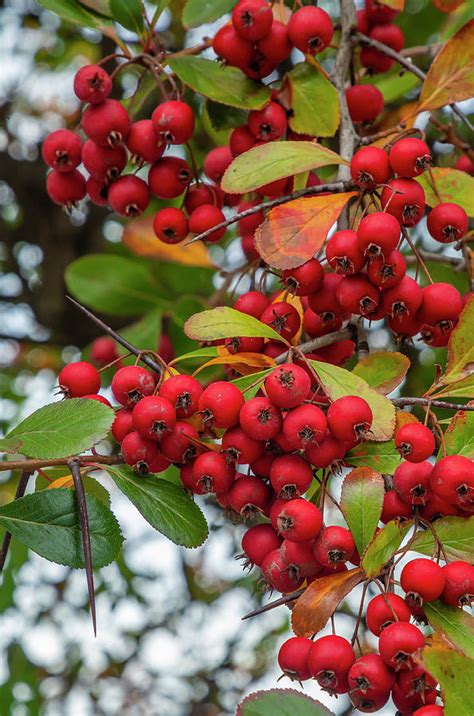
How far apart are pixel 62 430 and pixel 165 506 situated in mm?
162

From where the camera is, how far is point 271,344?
116 cm

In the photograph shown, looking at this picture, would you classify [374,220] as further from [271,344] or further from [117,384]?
[117,384]

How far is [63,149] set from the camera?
1387 mm

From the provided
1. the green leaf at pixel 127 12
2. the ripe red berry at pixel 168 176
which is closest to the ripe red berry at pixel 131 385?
the ripe red berry at pixel 168 176

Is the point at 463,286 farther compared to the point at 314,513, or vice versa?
the point at 463,286

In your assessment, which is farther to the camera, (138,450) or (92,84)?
(92,84)

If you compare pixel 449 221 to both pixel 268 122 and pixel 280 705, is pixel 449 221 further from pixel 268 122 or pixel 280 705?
pixel 280 705

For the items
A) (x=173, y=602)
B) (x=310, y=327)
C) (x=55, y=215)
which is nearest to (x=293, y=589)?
(x=310, y=327)

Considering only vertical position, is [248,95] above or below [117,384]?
above

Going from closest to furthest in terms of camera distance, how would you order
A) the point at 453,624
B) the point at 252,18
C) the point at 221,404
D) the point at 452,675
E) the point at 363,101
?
the point at 452,675, the point at 453,624, the point at 221,404, the point at 252,18, the point at 363,101

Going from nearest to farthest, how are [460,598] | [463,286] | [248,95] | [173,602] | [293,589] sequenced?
[460,598]
[293,589]
[248,95]
[463,286]
[173,602]

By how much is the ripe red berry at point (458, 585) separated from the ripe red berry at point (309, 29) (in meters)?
0.80

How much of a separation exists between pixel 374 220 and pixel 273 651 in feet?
10.0

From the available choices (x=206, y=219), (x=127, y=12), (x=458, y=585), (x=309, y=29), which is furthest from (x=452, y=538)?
(x=127, y=12)
